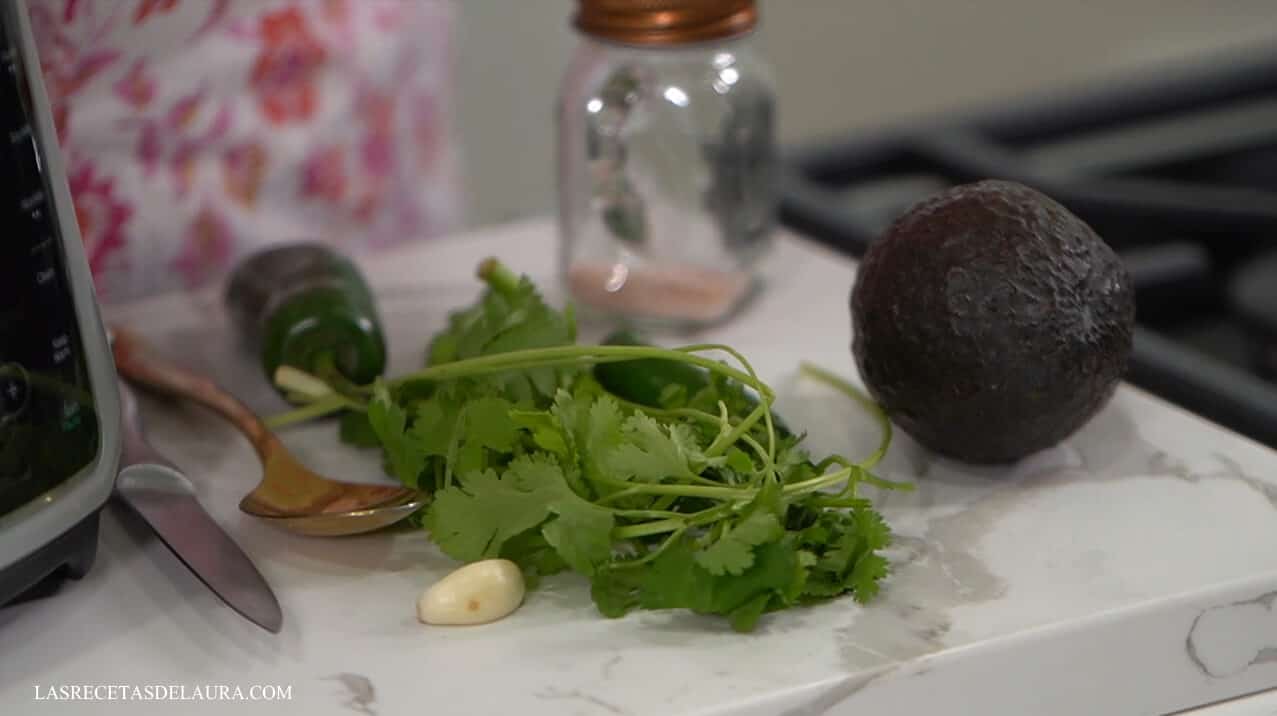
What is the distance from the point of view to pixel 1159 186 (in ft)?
3.49

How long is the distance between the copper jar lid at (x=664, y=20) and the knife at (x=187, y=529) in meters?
0.36

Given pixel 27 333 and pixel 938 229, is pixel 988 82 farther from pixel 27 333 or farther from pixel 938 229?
pixel 27 333

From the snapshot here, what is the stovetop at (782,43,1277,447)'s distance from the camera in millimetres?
861

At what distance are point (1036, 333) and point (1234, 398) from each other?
0.68 feet

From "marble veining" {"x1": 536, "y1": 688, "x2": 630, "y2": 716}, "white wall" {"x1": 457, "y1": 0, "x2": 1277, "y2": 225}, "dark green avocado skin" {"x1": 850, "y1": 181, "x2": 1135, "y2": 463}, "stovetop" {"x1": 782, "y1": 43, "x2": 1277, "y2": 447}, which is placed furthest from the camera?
"white wall" {"x1": 457, "y1": 0, "x2": 1277, "y2": 225}

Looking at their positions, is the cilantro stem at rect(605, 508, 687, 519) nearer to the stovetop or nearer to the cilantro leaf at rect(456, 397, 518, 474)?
the cilantro leaf at rect(456, 397, 518, 474)

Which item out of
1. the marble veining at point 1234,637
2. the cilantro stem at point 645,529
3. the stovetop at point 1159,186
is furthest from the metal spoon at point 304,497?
the stovetop at point 1159,186

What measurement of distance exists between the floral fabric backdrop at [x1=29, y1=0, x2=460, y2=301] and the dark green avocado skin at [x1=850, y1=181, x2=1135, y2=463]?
58cm

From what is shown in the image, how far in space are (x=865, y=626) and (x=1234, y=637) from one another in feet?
0.52

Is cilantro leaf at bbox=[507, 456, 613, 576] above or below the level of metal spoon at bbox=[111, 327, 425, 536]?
above

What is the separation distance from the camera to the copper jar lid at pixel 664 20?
2.60 feet

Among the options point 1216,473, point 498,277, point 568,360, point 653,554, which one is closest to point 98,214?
point 498,277

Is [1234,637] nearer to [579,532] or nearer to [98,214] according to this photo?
[579,532]

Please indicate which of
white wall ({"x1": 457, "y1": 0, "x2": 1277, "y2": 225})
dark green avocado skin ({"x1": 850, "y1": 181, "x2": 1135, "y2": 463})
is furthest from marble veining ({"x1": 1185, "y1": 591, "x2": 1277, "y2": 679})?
white wall ({"x1": 457, "y1": 0, "x2": 1277, "y2": 225})
